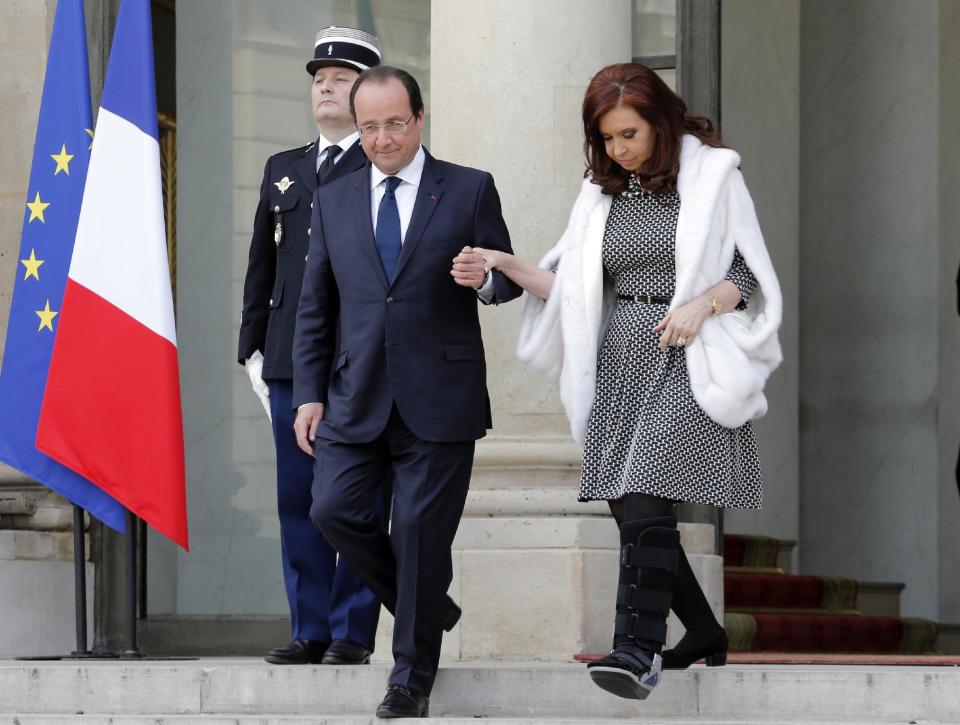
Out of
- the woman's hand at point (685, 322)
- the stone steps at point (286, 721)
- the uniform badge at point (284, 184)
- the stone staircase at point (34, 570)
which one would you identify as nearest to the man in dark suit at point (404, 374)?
the stone steps at point (286, 721)

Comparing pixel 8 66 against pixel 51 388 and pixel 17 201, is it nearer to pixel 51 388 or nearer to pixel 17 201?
pixel 17 201

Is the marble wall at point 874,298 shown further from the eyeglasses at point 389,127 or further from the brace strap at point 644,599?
the eyeglasses at point 389,127

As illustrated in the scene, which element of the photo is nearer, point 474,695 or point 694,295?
point 694,295

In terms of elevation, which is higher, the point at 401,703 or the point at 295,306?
the point at 295,306

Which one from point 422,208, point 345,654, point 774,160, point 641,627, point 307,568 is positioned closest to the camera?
point 641,627

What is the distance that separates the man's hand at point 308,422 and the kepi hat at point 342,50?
1.24 m

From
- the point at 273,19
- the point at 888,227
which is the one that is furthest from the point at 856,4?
the point at 273,19

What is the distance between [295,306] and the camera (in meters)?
6.24

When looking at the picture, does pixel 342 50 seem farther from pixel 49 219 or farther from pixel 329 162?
pixel 49 219

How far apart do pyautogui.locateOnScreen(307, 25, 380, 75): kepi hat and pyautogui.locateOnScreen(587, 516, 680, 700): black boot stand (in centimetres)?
188

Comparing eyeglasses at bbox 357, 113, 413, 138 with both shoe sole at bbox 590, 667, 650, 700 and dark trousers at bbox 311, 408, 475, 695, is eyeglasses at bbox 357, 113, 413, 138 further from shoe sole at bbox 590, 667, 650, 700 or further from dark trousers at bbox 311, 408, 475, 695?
shoe sole at bbox 590, 667, 650, 700

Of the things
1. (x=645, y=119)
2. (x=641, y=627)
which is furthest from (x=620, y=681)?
(x=645, y=119)

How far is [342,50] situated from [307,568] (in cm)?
166

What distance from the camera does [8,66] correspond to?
27.7 feet
